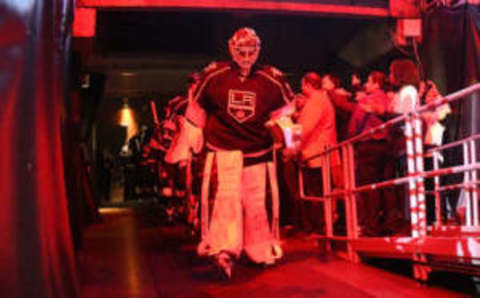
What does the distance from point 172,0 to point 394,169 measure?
134 inches

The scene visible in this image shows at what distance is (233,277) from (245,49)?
1.92m

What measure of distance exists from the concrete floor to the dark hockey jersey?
1127 mm

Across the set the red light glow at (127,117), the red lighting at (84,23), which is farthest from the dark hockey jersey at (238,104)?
the red light glow at (127,117)

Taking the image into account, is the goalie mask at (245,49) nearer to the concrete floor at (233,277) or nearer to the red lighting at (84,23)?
the concrete floor at (233,277)

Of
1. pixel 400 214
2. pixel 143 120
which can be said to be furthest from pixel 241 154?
pixel 143 120

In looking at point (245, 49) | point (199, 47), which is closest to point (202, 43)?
point (199, 47)

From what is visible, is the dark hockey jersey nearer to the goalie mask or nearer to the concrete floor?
the goalie mask

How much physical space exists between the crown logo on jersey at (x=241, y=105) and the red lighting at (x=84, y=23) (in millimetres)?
3012

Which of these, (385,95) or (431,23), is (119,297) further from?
(431,23)

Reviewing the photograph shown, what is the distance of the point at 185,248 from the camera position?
7.65m

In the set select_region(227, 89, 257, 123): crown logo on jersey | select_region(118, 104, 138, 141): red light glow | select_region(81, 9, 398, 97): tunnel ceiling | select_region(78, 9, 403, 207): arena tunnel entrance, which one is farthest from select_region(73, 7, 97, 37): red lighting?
select_region(118, 104, 138, 141): red light glow

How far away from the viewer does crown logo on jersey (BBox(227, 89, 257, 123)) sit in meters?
5.47

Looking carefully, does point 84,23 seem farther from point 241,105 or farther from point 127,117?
point 127,117

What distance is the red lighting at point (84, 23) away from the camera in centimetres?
772
